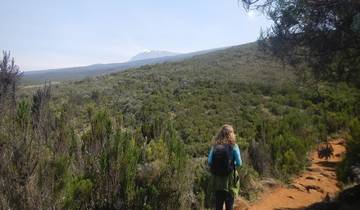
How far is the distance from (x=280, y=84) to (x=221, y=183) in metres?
24.6

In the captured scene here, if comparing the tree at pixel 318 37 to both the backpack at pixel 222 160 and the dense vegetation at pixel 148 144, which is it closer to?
the dense vegetation at pixel 148 144

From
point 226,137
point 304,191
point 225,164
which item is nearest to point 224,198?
point 225,164

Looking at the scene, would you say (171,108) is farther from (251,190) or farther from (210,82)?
(251,190)

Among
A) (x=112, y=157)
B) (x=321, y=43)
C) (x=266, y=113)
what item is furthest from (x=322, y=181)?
(x=266, y=113)

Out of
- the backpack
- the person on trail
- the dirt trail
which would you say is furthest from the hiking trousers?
the dirt trail

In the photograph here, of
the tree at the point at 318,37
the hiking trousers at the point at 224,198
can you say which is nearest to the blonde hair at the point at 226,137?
the hiking trousers at the point at 224,198

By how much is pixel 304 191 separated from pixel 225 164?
4565 mm

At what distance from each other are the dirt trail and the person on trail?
2.67m

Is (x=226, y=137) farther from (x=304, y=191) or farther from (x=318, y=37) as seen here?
(x=304, y=191)

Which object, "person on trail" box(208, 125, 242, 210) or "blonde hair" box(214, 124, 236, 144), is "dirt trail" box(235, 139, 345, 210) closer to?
"person on trail" box(208, 125, 242, 210)

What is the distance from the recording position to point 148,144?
8586 mm

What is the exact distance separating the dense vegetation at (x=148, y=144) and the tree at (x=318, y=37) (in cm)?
59

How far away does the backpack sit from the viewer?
5.76 metres

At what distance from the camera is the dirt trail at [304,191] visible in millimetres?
8727
